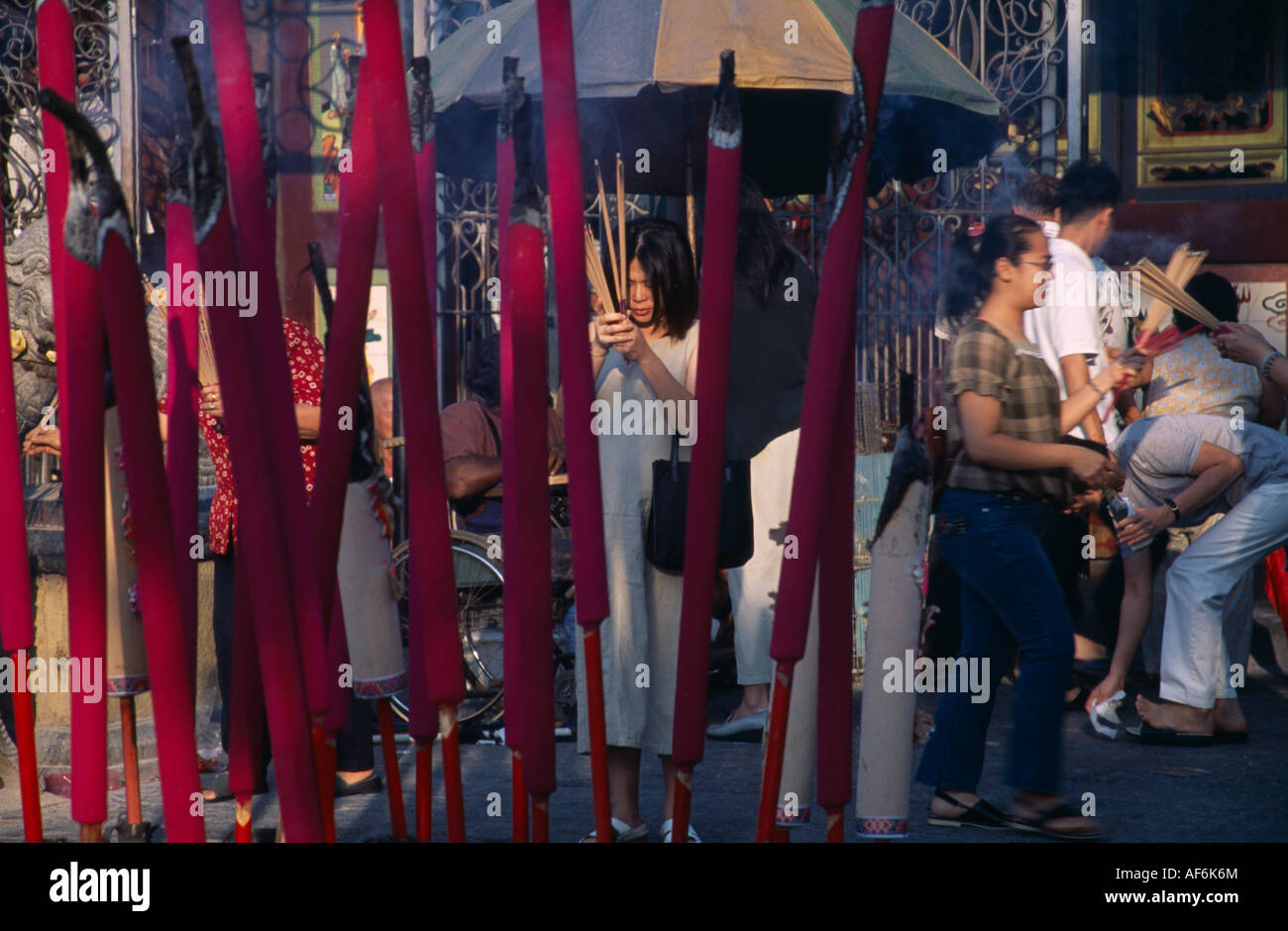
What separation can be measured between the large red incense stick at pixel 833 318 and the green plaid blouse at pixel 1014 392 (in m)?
1.95

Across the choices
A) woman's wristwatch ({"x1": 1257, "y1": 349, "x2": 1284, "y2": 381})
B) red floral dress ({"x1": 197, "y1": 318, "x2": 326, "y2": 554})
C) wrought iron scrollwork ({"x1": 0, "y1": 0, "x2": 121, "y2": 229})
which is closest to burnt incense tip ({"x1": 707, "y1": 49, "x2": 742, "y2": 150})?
red floral dress ({"x1": 197, "y1": 318, "x2": 326, "y2": 554})

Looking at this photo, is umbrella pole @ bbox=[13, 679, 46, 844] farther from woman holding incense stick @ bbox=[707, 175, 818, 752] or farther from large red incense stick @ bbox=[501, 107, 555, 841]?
woman holding incense stick @ bbox=[707, 175, 818, 752]

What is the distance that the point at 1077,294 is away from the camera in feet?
13.1

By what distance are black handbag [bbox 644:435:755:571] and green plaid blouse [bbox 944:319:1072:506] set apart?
0.64 meters

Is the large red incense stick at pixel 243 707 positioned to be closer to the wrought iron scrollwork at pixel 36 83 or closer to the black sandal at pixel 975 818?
the black sandal at pixel 975 818

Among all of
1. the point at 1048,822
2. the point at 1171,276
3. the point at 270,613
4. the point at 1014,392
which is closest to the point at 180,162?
the point at 270,613

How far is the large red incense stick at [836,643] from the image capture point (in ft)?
4.79

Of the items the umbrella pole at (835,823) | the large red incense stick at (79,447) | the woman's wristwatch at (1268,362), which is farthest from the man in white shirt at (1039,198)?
the large red incense stick at (79,447)

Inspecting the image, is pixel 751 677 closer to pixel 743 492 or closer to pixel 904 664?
pixel 743 492

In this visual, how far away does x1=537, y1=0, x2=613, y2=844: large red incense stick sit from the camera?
1.42 metres

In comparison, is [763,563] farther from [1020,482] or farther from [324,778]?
[324,778]

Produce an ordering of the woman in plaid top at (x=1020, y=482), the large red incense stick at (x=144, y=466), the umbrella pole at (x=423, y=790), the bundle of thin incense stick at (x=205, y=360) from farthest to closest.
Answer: the woman in plaid top at (x=1020, y=482), the bundle of thin incense stick at (x=205, y=360), the umbrella pole at (x=423, y=790), the large red incense stick at (x=144, y=466)

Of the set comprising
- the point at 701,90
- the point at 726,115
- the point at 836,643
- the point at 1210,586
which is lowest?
the point at 1210,586

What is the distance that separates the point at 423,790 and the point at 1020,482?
80.6 inches
